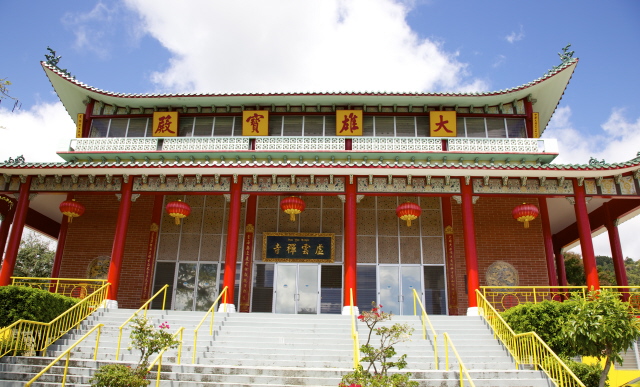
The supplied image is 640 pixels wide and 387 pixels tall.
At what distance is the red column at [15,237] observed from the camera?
13.5 meters

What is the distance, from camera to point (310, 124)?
18.5 m

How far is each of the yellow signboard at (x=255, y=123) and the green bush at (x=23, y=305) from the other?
30.7ft

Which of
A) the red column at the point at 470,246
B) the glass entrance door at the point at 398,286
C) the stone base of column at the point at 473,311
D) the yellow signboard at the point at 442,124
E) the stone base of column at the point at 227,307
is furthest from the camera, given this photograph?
the yellow signboard at the point at 442,124

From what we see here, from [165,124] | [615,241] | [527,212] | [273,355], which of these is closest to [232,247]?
[273,355]

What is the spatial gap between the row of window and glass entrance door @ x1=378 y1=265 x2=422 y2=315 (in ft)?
16.8

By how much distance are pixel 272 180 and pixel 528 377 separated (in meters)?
8.53

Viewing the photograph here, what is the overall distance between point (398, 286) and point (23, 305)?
10.4 metres

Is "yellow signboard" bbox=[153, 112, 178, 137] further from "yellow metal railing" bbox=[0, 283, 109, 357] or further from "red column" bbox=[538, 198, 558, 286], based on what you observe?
"red column" bbox=[538, 198, 558, 286]

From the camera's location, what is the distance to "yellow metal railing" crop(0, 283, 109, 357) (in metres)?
9.50

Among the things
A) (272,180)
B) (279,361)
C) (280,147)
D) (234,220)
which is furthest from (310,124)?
(279,361)

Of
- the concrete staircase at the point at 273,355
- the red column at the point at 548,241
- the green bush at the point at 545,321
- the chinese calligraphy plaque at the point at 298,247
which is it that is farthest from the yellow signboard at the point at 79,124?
the red column at the point at 548,241

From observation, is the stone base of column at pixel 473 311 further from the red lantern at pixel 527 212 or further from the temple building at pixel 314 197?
the red lantern at pixel 527 212

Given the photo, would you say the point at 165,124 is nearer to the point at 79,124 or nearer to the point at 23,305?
the point at 79,124

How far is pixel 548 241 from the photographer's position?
52.8ft
